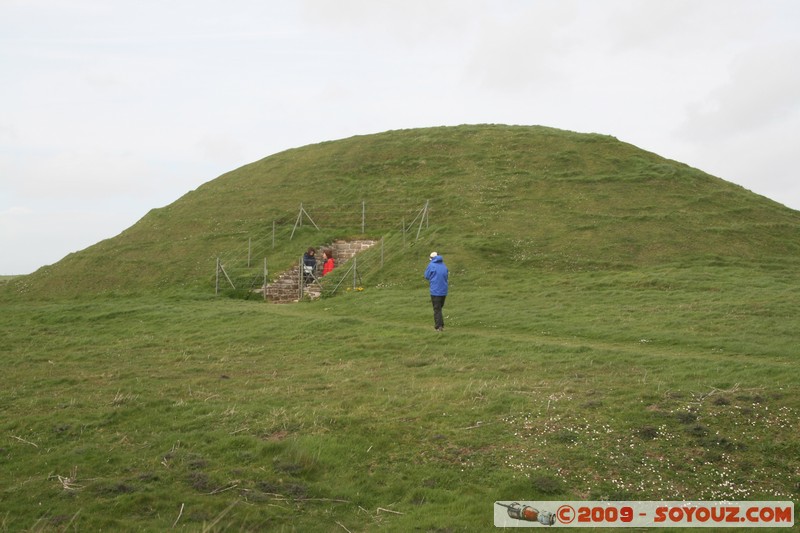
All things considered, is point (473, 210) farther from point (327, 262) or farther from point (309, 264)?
point (309, 264)

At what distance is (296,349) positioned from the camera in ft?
67.3

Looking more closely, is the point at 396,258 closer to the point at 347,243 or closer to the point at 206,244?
the point at 347,243

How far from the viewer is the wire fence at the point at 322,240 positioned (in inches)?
1368

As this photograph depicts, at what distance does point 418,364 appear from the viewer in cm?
1809

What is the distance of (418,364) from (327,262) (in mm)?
19582

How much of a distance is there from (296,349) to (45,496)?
34.6 ft

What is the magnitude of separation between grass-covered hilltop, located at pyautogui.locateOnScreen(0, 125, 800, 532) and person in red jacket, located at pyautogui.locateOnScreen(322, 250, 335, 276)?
Answer: 104 centimetres

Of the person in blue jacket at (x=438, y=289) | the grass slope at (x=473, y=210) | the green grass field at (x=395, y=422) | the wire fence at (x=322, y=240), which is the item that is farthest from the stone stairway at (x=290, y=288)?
the person in blue jacket at (x=438, y=289)

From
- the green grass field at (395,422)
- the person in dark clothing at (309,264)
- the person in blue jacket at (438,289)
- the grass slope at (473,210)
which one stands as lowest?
the green grass field at (395,422)

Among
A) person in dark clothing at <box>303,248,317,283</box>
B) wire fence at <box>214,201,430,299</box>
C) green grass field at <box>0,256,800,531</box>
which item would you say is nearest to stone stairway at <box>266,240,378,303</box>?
Result: wire fence at <box>214,201,430,299</box>

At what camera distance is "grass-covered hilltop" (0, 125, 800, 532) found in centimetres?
1079

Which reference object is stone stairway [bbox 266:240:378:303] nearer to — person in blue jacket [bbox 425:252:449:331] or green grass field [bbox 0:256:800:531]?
green grass field [bbox 0:256:800:531]

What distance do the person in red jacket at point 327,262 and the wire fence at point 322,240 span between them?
1.47ft

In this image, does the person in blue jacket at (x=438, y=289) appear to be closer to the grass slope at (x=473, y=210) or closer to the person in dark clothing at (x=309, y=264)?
the grass slope at (x=473, y=210)
